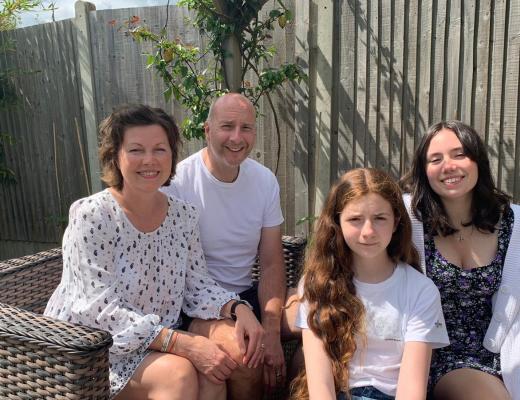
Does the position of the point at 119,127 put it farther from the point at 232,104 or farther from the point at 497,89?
the point at 497,89

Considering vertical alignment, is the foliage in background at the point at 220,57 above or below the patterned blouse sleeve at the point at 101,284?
above

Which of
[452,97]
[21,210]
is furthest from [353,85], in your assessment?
[21,210]

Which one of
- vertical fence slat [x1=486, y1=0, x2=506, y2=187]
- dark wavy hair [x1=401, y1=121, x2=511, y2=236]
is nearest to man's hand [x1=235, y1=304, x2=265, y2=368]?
dark wavy hair [x1=401, y1=121, x2=511, y2=236]

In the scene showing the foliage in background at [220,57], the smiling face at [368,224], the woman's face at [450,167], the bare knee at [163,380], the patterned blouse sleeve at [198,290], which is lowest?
the bare knee at [163,380]

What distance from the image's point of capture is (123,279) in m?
1.74

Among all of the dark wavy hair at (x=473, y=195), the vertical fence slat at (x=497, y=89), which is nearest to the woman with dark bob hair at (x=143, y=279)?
the dark wavy hair at (x=473, y=195)

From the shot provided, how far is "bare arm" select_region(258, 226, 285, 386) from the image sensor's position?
1973 mm

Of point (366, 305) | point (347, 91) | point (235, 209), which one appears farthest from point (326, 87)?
point (366, 305)

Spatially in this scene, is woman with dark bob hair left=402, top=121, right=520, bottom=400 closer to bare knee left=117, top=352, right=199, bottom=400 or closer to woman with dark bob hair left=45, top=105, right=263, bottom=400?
woman with dark bob hair left=45, top=105, right=263, bottom=400

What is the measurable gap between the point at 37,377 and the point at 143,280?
1.56 ft

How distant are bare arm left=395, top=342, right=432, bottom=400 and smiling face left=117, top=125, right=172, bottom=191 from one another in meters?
0.97

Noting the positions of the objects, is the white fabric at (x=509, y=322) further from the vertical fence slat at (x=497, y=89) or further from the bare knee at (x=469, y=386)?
the vertical fence slat at (x=497, y=89)

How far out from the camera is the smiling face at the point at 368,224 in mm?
1657

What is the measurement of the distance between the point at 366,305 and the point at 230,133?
0.90m
